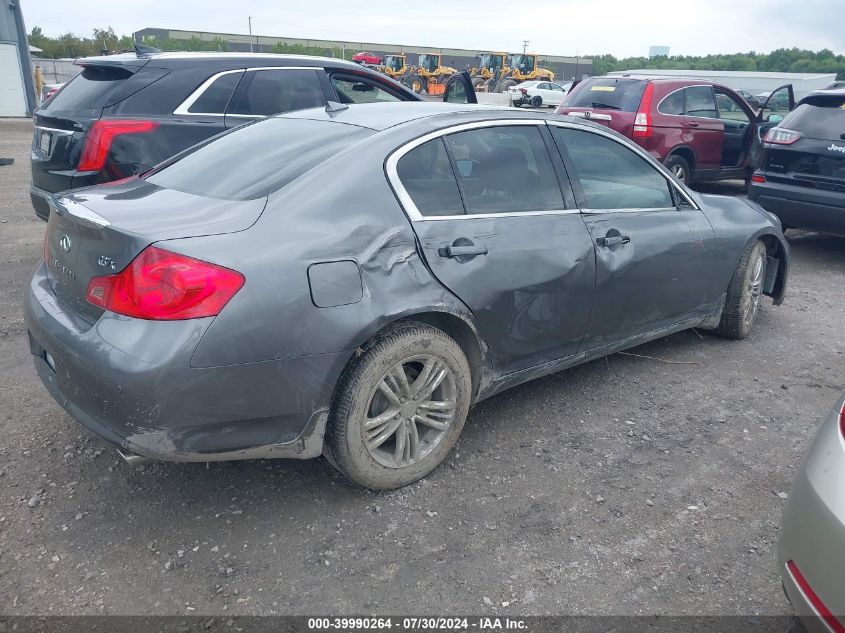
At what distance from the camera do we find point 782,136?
23.2 feet

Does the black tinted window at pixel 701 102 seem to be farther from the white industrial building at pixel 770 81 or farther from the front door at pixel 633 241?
the white industrial building at pixel 770 81

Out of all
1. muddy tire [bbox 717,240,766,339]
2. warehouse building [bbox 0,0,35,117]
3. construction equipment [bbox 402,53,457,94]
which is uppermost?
muddy tire [bbox 717,240,766,339]

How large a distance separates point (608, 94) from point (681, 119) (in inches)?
39.3

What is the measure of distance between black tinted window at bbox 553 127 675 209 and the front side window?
305 centimetres

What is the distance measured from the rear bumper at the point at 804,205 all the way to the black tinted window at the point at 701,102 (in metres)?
2.72

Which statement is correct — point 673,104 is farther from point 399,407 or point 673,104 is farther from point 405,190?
point 399,407

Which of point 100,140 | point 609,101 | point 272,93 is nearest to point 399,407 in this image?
point 100,140

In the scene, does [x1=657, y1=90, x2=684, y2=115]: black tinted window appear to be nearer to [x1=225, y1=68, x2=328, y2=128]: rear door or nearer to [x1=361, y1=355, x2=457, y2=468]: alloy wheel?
[x1=225, y1=68, x2=328, y2=128]: rear door

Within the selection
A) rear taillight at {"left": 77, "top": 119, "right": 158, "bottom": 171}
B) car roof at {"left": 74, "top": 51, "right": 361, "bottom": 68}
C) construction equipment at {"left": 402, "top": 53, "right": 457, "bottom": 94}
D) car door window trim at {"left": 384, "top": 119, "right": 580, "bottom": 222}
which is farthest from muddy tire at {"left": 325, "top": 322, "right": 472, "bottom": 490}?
construction equipment at {"left": 402, "top": 53, "right": 457, "bottom": 94}

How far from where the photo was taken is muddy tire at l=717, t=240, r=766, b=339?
4691 millimetres

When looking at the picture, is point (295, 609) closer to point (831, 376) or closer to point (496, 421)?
point (496, 421)

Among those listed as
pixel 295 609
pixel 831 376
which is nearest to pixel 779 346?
pixel 831 376

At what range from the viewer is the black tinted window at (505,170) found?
128 inches

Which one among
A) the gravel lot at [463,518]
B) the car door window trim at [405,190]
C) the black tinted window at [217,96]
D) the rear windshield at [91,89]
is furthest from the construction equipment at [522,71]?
the gravel lot at [463,518]
